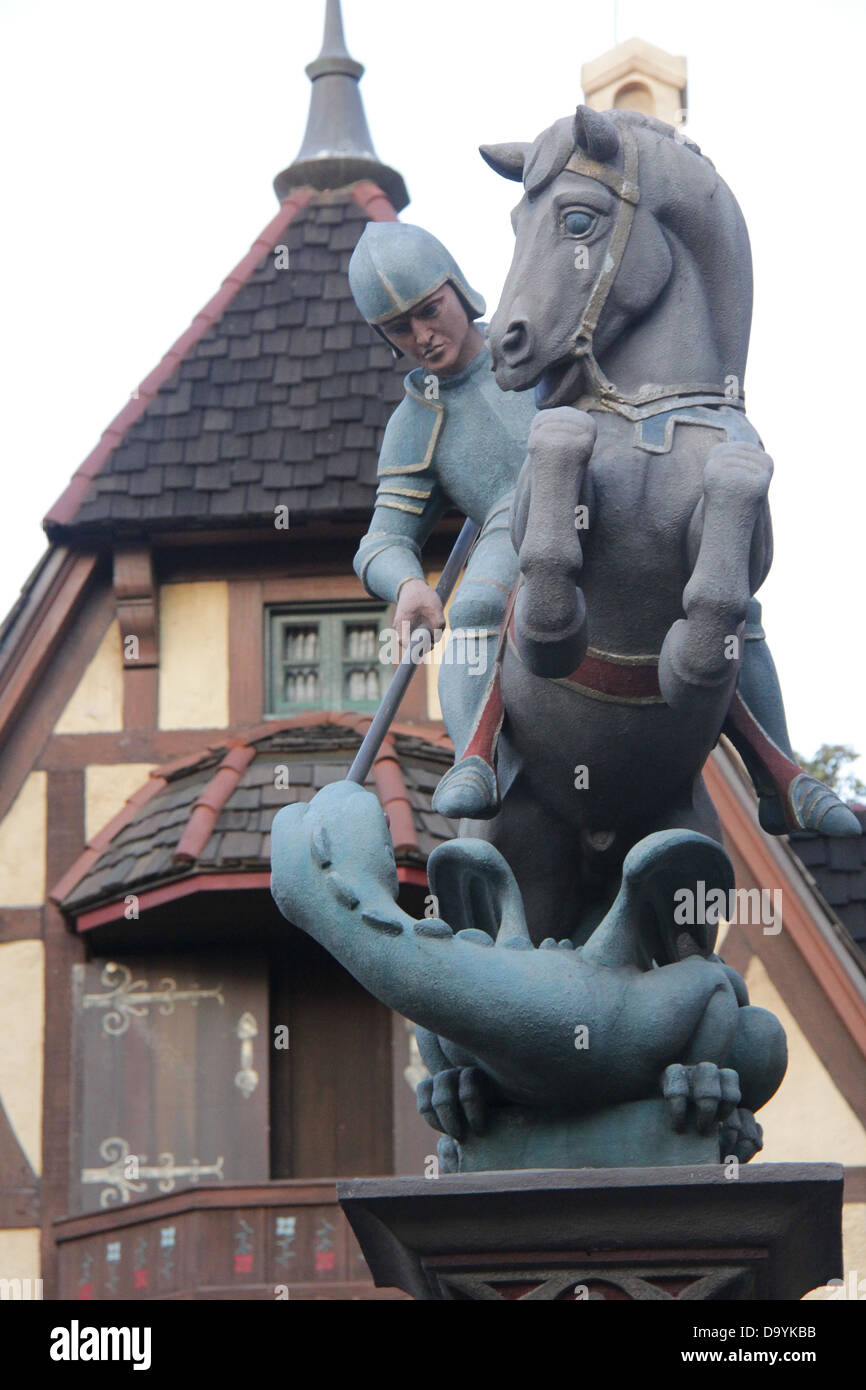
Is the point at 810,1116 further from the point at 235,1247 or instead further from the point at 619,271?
the point at 619,271

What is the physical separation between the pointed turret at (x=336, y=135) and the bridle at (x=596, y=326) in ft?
31.1

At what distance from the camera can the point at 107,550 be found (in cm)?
1253

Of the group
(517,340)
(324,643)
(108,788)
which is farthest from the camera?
(324,643)

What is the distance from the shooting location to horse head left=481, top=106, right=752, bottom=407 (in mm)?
4609

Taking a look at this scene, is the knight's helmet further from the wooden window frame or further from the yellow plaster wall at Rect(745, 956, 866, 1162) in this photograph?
the wooden window frame

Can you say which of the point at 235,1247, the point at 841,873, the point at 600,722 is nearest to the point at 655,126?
the point at 600,722

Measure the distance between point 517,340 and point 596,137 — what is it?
0.41m

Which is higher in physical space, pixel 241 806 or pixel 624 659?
pixel 241 806

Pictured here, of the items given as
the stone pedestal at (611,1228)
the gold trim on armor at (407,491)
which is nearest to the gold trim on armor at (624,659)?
the gold trim on armor at (407,491)

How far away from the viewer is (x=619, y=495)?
4.48 m

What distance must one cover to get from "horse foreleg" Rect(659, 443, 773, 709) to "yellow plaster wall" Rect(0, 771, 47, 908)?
810 centimetres

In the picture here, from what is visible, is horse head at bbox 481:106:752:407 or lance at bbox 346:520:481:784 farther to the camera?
lance at bbox 346:520:481:784

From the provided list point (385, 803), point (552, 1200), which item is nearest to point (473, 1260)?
point (552, 1200)

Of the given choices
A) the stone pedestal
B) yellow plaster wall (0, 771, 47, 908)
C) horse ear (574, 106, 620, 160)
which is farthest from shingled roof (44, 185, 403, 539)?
the stone pedestal
